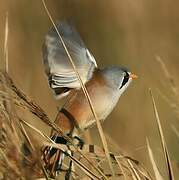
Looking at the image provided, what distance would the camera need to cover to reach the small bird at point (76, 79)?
3910mm

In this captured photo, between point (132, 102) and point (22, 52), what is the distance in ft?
3.81

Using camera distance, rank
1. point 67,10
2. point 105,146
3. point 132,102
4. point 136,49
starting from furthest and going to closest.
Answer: point 67,10 < point 136,49 < point 132,102 < point 105,146

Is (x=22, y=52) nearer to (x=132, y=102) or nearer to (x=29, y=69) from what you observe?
(x=29, y=69)

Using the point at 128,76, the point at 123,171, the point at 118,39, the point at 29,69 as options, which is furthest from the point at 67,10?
the point at 123,171

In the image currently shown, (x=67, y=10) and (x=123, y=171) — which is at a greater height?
(x=67, y=10)

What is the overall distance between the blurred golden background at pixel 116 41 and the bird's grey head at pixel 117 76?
224 centimetres

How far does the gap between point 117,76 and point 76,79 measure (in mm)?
259

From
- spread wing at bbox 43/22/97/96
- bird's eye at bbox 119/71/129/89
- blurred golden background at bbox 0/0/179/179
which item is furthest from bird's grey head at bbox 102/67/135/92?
blurred golden background at bbox 0/0/179/179

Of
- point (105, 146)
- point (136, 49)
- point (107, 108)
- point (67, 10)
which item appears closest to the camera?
point (105, 146)

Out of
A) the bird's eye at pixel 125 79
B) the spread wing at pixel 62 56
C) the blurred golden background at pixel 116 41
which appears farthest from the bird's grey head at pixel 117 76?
the blurred golden background at pixel 116 41

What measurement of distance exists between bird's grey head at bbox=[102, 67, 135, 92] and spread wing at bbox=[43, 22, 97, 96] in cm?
14

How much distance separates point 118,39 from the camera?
771 centimetres

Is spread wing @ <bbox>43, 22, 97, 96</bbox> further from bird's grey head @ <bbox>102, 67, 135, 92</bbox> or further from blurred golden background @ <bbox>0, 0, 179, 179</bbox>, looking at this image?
blurred golden background @ <bbox>0, 0, 179, 179</bbox>

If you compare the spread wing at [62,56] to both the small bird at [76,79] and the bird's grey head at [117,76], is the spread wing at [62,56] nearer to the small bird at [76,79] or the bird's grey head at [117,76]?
the small bird at [76,79]
